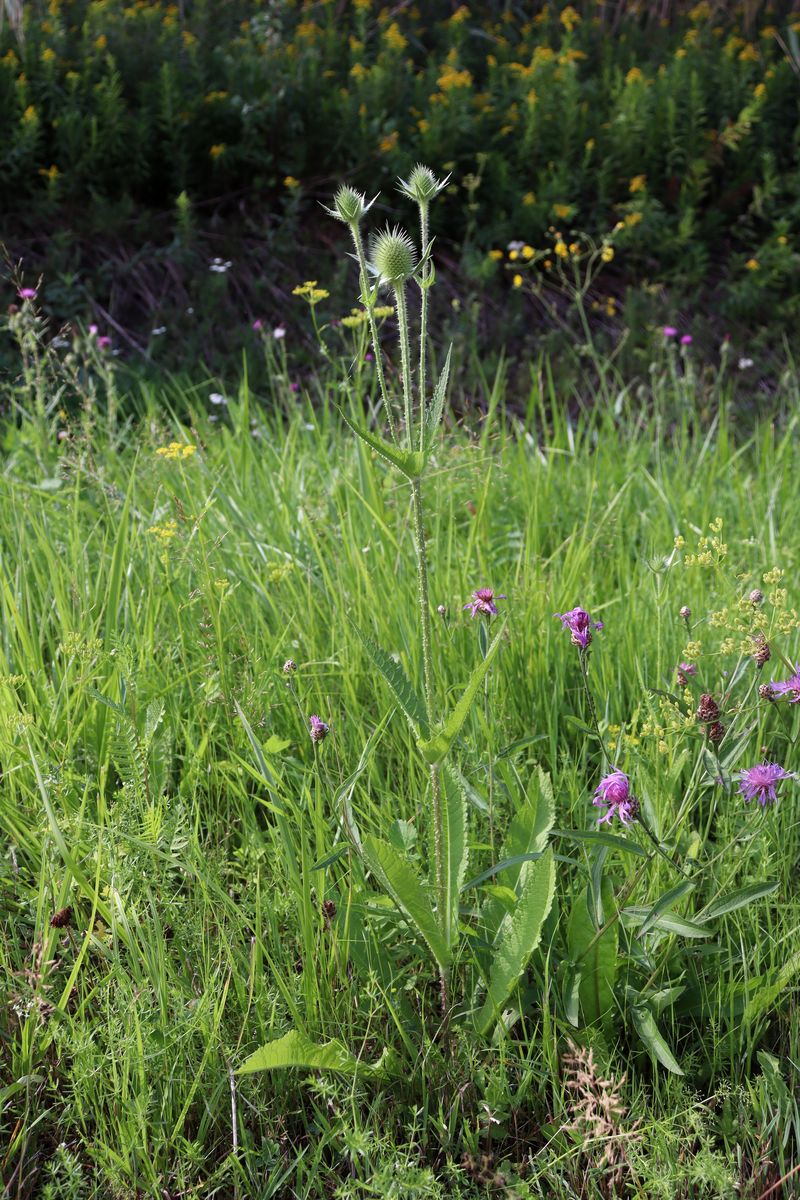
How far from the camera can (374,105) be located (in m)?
5.21

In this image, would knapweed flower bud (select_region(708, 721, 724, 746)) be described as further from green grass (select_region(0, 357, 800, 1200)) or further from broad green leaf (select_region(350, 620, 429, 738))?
broad green leaf (select_region(350, 620, 429, 738))

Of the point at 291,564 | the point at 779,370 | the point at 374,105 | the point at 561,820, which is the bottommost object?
the point at 779,370

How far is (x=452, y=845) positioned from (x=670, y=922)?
29 centimetres

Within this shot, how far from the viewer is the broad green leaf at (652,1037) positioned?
1343 mm

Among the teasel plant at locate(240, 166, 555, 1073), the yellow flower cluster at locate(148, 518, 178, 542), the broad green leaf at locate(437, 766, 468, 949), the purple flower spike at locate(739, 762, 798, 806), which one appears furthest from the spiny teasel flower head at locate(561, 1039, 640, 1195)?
the yellow flower cluster at locate(148, 518, 178, 542)

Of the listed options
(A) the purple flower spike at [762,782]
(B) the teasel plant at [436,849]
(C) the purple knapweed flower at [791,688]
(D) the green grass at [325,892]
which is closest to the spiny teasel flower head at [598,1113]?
(D) the green grass at [325,892]

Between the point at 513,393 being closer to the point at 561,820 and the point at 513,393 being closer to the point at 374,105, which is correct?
the point at 374,105

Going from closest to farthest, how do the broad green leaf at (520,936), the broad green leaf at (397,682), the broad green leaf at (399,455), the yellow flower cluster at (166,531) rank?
the broad green leaf at (399,455), the broad green leaf at (397,682), the broad green leaf at (520,936), the yellow flower cluster at (166,531)

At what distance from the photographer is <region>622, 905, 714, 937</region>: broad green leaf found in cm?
136

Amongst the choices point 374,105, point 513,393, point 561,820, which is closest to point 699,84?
point 374,105

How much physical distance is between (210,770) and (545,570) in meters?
1.08

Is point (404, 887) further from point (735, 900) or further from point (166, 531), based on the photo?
point (166, 531)

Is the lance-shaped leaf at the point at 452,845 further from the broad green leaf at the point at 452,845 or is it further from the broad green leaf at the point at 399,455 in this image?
the broad green leaf at the point at 399,455

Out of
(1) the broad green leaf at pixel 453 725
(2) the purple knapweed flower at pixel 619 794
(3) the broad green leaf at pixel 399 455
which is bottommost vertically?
(2) the purple knapweed flower at pixel 619 794
